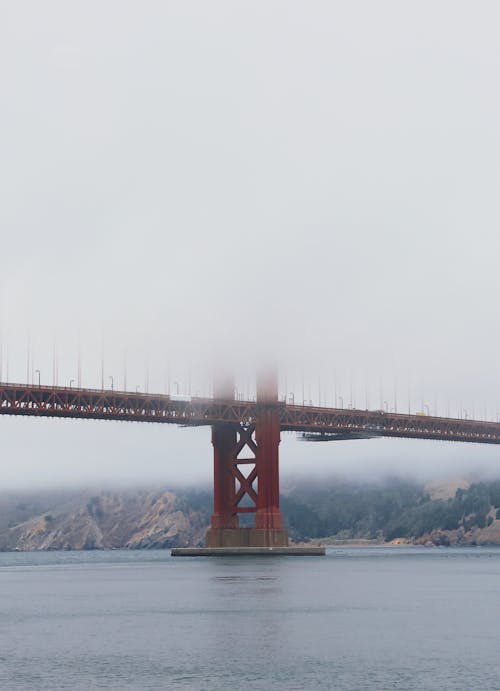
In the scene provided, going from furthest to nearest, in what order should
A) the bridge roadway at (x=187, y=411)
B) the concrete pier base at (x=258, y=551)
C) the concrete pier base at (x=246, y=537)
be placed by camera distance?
1. the concrete pier base at (x=246, y=537)
2. the concrete pier base at (x=258, y=551)
3. the bridge roadway at (x=187, y=411)

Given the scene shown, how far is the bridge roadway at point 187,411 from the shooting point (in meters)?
118

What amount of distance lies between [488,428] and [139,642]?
12413cm

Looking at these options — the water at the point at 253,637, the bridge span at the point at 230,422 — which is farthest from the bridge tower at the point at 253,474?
the water at the point at 253,637

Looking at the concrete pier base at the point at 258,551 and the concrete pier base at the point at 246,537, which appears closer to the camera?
the concrete pier base at the point at 258,551

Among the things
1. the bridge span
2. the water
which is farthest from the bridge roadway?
the water

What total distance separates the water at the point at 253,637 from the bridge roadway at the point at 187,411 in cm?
3938

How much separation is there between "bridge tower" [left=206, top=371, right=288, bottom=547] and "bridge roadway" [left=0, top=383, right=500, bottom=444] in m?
1.20

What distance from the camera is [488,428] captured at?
16475cm

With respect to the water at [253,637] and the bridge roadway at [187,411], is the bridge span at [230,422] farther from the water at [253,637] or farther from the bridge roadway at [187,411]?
the water at [253,637]

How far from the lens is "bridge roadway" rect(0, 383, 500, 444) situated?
118m

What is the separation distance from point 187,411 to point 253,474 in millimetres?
9116

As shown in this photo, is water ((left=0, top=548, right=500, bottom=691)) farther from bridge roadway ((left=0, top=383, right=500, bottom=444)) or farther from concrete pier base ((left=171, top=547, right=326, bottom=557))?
concrete pier base ((left=171, top=547, right=326, bottom=557))

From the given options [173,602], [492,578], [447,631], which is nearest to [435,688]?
[447,631]

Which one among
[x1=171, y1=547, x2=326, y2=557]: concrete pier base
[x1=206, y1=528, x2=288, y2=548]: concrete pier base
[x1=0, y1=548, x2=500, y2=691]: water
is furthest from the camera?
[x1=206, y1=528, x2=288, y2=548]: concrete pier base
